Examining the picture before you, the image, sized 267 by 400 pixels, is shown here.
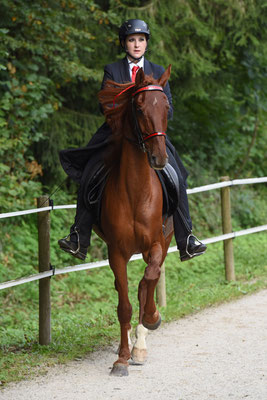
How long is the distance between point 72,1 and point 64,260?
4239mm

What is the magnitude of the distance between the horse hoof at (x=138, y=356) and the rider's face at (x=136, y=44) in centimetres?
269

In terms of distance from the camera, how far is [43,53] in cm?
1030

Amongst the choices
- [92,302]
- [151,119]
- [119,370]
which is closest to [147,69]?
[151,119]

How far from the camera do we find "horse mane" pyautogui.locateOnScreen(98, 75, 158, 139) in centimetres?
536

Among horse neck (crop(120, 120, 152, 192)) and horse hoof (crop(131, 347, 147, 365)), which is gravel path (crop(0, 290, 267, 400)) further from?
horse neck (crop(120, 120, 152, 192))

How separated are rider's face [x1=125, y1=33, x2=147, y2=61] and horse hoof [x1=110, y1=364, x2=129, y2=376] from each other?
2783 millimetres

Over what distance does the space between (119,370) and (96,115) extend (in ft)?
24.8

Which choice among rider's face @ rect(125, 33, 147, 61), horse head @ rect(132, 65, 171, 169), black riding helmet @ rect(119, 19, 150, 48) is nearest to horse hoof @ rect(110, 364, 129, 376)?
horse head @ rect(132, 65, 171, 169)

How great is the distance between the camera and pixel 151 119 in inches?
195

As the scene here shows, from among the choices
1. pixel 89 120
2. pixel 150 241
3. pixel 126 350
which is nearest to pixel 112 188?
pixel 150 241

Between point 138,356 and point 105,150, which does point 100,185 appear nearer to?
point 105,150

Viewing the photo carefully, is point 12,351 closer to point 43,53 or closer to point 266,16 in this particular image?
point 43,53

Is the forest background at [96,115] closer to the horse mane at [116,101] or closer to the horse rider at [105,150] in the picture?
the horse rider at [105,150]

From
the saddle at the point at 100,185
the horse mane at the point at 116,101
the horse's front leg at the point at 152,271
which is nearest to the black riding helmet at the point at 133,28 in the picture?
the horse mane at the point at 116,101
